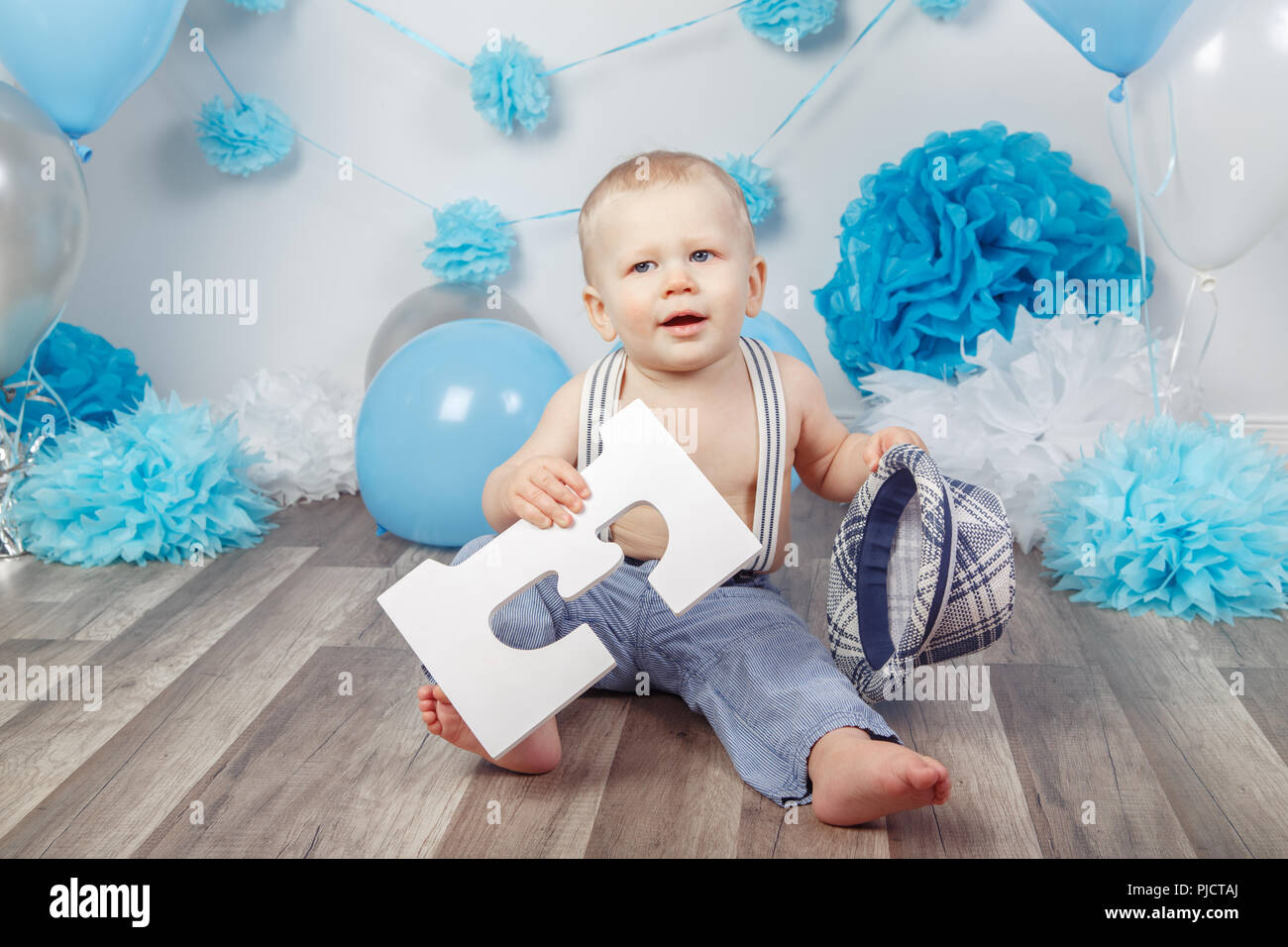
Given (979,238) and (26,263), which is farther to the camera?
(979,238)

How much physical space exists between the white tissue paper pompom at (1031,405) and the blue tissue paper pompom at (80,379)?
1444 millimetres

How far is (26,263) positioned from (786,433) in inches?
43.7

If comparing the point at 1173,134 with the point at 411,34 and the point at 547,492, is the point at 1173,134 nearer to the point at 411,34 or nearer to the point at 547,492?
the point at 547,492

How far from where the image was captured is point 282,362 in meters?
2.45

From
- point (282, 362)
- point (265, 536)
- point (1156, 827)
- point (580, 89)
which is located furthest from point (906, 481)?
point (282, 362)

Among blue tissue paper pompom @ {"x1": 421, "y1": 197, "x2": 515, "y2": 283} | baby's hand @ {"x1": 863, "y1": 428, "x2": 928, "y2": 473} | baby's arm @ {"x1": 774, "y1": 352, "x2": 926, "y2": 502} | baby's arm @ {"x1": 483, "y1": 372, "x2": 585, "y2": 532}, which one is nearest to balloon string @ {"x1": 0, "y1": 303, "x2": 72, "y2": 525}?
blue tissue paper pompom @ {"x1": 421, "y1": 197, "x2": 515, "y2": 283}

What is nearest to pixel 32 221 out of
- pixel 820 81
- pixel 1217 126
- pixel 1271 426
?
pixel 820 81

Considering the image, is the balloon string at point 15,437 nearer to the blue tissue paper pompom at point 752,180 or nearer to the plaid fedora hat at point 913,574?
the blue tissue paper pompom at point 752,180

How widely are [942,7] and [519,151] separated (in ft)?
2.85

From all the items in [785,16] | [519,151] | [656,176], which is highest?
[785,16]

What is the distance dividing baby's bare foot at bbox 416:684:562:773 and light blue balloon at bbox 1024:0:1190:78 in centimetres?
125

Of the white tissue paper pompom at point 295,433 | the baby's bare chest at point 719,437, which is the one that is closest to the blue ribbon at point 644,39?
the white tissue paper pompom at point 295,433

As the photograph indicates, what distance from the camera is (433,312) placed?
6.94 feet
